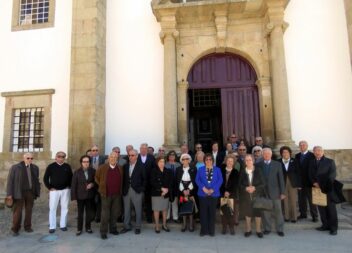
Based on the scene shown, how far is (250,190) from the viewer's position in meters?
5.18

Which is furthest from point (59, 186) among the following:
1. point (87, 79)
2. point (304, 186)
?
point (304, 186)

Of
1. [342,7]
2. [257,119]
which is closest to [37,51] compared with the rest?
[257,119]

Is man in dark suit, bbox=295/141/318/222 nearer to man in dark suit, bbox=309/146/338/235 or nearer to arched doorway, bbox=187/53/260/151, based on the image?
man in dark suit, bbox=309/146/338/235

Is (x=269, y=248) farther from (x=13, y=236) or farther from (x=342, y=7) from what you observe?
(x=342, y=7)

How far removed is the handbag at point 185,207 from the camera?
5211 millimetres

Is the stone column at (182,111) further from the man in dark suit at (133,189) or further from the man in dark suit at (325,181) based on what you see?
the man in dark suit at (325,181)

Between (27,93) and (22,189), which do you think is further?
(27,93)

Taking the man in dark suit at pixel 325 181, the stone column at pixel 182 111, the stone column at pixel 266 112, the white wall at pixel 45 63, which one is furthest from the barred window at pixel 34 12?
the man in dark suit at pixel 325 181

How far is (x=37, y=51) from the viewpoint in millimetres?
9148

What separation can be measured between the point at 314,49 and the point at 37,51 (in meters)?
8.36

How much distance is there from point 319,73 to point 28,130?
8812 mm

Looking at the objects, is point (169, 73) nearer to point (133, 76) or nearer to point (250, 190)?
point (133, 76)

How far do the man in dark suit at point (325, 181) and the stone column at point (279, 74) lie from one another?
222cm

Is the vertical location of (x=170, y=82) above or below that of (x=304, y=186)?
above
